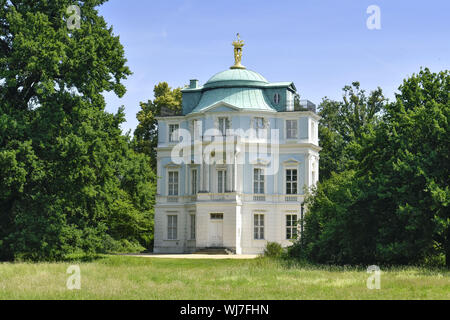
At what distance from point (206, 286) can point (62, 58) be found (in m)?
16.0

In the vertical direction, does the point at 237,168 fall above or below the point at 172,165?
below

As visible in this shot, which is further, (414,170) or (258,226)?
(258,226)

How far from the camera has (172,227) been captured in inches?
2165

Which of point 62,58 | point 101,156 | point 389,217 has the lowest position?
point 389,217

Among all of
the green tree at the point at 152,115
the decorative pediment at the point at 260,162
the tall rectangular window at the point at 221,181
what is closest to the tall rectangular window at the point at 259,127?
the decorative pediment at the point at 260,162

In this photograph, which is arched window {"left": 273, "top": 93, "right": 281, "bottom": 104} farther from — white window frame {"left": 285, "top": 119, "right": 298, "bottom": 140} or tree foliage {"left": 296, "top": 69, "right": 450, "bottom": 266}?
tree foliage {"left": 296, "top": 69, "right": 450, "bottom": 266}

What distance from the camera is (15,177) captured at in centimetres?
3269

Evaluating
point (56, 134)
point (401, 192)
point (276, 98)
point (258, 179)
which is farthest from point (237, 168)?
point (401, 192)

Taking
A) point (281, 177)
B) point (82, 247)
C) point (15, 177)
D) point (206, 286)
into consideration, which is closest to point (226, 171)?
point (281, 177)

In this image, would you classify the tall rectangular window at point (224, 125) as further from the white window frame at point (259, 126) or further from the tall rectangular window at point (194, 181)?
the tall rectangular window at point (194, 181)

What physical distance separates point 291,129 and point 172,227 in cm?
1193

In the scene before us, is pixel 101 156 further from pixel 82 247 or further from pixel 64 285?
pixel 64 285

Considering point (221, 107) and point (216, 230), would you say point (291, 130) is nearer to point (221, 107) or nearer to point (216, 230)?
point (221, 107)

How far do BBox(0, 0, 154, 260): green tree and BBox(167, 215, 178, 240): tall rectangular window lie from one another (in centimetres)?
1752
